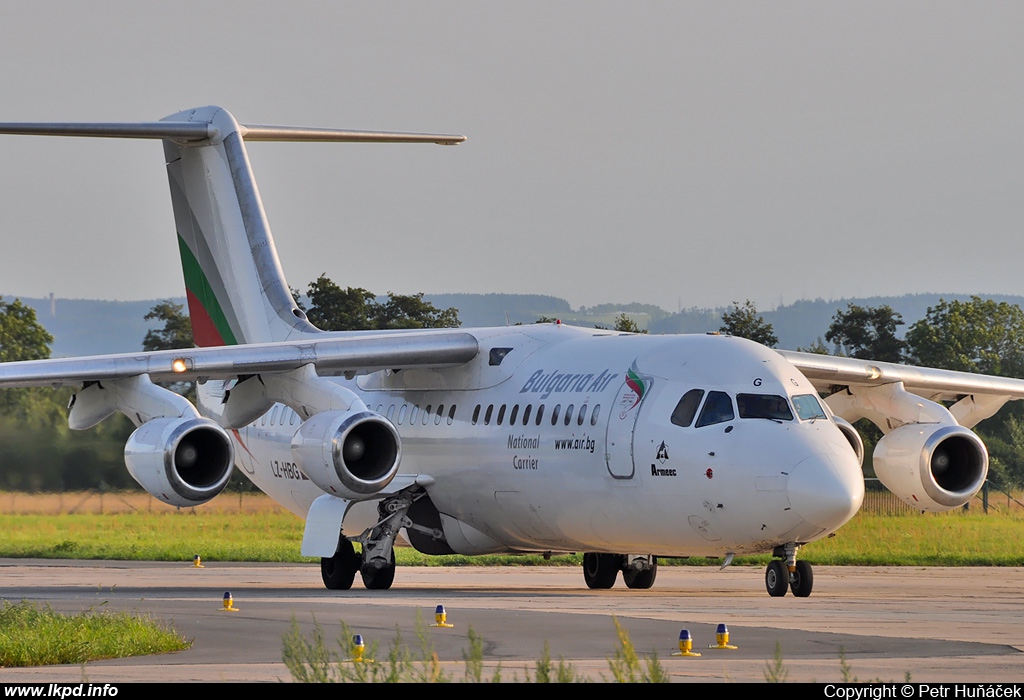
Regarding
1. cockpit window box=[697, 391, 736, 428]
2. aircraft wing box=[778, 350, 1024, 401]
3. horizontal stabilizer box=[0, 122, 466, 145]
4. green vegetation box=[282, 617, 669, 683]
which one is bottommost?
green vegetation box=[282, 617, 669, 683]

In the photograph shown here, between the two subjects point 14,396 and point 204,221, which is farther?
point 14,396

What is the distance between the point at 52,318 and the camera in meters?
140

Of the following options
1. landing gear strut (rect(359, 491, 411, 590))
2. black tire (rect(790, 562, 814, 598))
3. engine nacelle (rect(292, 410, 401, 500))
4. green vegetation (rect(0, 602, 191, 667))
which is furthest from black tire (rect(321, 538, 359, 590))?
green vegetation (rect(0, 602, 191, 667))

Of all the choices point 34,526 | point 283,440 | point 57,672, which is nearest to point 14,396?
point 34,526

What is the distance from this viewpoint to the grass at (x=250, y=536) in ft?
89.7

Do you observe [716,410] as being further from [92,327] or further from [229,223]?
[92,327]

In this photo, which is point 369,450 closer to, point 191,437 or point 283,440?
point 191,437

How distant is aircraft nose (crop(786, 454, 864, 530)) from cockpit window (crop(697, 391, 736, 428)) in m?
1.14

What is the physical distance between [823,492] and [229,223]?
41.4 feet

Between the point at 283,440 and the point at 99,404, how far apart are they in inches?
156

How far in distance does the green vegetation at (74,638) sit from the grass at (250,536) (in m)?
15.9

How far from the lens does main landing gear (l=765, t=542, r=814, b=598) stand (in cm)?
1708

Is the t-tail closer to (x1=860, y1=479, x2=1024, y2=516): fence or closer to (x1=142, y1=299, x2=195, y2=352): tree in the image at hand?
(x1=860, y1=479, x2=1024, y2=516): fence

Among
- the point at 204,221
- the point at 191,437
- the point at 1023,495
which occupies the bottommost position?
the point at 1023,495
